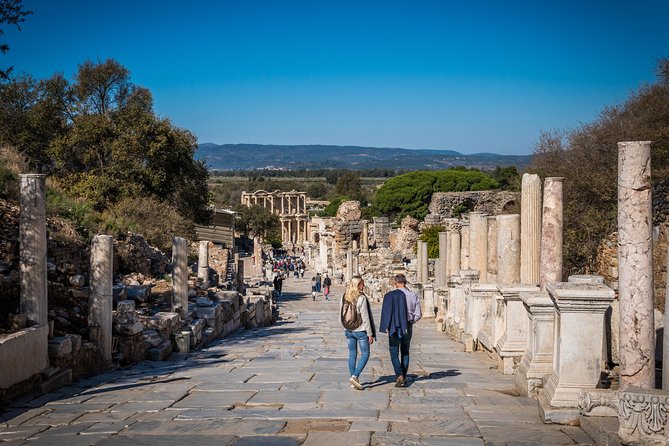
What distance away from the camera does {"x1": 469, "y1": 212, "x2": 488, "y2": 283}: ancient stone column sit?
52.7ft

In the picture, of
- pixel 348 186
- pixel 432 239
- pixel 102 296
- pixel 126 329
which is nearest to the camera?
pixel 102 296

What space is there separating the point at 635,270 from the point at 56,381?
678 cm

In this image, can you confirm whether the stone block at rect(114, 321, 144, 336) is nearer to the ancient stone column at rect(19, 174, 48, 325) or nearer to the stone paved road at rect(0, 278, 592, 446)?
the stone paved road at rect(0, 278, 592, 446)

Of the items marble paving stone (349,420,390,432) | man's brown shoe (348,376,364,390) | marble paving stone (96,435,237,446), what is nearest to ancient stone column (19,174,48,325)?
marble paving stone (96,435,237,446)

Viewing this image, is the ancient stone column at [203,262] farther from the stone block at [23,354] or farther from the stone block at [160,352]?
the stone block at [23,354]

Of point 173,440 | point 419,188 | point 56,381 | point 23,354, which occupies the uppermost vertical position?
point 419,188

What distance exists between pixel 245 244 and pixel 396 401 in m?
72.5

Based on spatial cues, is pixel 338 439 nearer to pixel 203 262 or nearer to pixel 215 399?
pixel 215 399

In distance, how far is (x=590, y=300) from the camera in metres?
6.88

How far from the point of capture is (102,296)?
11.5m

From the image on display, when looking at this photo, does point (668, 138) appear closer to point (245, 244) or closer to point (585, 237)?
point (585, 237)

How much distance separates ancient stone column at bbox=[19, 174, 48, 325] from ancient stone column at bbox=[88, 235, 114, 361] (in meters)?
1.80

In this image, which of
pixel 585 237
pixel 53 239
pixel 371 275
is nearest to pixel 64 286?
pixel 53 239

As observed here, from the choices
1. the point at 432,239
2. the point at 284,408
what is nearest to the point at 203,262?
the point at 284,408
